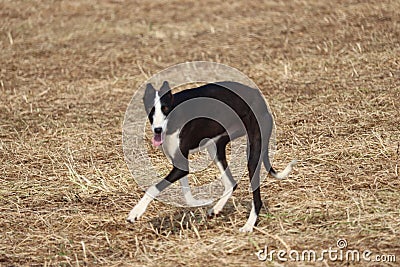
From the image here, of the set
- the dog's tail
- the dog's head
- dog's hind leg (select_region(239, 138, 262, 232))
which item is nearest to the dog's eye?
the dog's head

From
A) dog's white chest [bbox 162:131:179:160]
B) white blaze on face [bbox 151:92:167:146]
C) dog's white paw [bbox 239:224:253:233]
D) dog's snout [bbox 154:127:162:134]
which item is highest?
white blaze on face [bbox 151:92:167:146]

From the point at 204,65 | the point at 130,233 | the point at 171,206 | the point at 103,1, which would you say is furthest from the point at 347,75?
the point at 103,1

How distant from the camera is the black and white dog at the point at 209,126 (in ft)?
18.8

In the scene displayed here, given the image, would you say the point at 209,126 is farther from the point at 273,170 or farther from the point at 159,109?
the point at 273,170

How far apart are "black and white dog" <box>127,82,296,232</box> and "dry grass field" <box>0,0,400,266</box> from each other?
42cm

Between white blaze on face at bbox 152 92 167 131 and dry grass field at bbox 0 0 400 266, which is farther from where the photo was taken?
dry grass field at bbox 0 0 400 266

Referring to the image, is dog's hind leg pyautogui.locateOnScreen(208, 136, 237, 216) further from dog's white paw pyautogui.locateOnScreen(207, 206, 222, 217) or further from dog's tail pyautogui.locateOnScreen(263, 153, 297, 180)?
dog's tail pyautogui.locateOnScreen(263, 153, 297, 180)

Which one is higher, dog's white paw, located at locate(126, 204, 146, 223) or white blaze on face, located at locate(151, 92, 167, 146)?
white blaze on face, located at locate(151, 92, 167, 146)

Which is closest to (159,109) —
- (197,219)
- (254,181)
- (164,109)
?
(164,109)

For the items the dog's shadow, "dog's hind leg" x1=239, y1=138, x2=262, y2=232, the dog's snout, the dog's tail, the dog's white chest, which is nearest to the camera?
the dog's snout

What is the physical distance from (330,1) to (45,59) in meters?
7.08

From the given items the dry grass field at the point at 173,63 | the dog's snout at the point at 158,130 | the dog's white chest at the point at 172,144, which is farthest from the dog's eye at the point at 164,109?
the dry grass field at the point at 173,63

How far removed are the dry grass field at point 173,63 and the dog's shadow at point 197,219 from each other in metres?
0.02

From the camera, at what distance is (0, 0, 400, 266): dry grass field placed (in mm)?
5832
